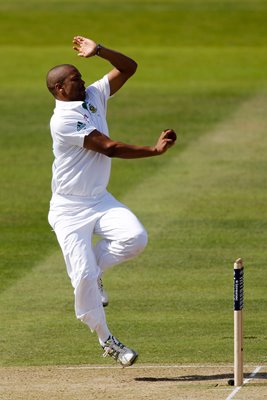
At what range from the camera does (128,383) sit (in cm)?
1095

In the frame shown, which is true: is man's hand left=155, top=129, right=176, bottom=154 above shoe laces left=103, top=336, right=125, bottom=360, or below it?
above

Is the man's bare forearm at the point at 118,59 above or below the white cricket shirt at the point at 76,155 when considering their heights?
above

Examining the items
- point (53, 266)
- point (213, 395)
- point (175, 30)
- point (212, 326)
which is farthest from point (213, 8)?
point (213, 395)

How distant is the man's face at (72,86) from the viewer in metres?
11.3

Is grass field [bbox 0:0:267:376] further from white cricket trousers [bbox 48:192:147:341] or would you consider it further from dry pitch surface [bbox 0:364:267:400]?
Answer: white cricket trousers [bbox 48:192:147:341]

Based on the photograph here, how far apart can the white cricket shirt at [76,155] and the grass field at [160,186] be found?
157 cm

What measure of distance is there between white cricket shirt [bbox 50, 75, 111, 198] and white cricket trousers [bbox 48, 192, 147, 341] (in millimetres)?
112

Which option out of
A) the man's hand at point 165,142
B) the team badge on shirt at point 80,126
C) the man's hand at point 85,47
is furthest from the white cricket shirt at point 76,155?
the man's hand at point 165,142

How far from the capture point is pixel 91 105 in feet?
37.6

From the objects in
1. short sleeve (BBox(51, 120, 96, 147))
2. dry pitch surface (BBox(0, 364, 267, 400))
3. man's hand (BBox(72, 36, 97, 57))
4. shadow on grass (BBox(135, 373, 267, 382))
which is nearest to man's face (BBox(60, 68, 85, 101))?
short sleeve (BBox(51, 120, 96, 147))

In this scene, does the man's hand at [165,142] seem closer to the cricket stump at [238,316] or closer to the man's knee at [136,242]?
the man's knee at [136,242]

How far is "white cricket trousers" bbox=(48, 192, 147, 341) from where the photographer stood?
11180mm

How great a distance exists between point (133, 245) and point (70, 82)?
1448 mm

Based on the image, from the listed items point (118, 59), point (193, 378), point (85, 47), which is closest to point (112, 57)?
point (118, 59)
